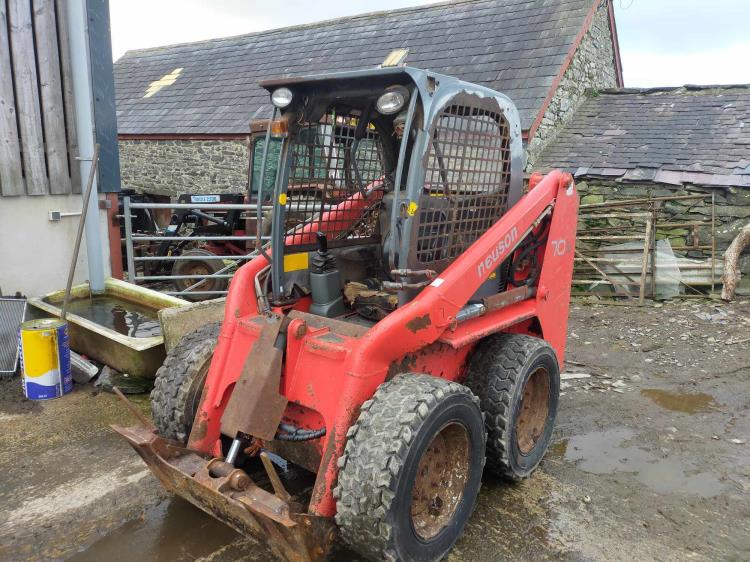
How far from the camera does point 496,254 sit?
3.25m

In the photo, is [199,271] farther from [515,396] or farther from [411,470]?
[411,470]

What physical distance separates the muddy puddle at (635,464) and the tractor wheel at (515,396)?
0.39 meters

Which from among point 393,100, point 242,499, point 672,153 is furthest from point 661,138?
point 242,499

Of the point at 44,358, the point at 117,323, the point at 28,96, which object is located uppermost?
the point at 28,96

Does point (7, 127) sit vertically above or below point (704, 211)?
above

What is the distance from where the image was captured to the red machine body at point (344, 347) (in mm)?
2650

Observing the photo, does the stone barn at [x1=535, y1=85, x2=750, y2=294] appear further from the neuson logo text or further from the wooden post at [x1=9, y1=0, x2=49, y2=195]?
the wooden post at [x1=9, y1=0, x2=49, y2=195]

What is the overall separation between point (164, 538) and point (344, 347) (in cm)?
141

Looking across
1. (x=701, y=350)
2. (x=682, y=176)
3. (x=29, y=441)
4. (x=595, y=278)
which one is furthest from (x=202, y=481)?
(x=682, y=176)

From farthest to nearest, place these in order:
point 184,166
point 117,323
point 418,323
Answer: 1. point 184,166
2. point 117,323
3. point 418,323

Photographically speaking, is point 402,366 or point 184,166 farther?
point 184,166

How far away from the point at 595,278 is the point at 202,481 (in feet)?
25.9

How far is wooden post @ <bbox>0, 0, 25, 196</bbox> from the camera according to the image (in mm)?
5398

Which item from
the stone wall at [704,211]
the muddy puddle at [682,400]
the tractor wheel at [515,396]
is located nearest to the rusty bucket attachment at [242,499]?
the tractor wheel at [515,396]
